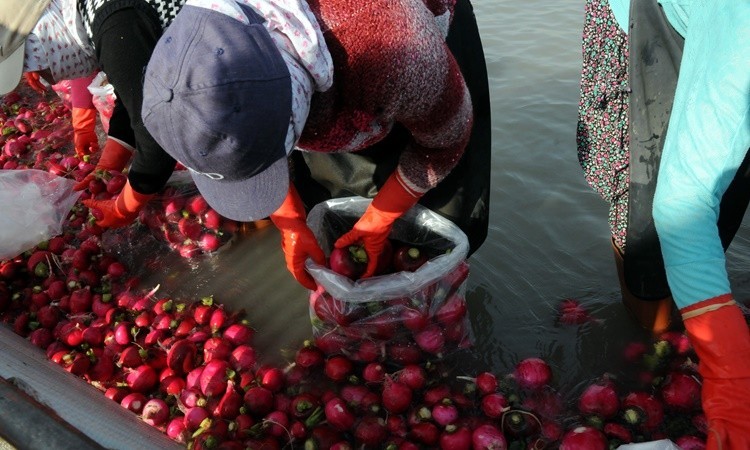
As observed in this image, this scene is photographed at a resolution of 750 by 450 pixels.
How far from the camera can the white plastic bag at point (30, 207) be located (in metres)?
2.56

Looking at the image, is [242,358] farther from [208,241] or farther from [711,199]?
[711,199]

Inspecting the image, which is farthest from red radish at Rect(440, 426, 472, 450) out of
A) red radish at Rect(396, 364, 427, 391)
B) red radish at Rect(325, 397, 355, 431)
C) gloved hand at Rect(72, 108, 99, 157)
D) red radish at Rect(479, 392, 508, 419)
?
gloved hand at Rect(72, 108, 99, 157)

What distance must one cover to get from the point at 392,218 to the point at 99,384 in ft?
4.44


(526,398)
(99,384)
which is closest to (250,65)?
(526,398)

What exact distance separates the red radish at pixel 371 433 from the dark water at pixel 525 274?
1.55 feet

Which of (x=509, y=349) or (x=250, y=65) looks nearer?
(x=250, y=65)

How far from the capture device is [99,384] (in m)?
2.16

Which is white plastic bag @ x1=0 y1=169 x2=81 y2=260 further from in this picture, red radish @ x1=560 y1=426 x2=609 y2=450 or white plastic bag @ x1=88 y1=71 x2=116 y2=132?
red radish @ x1=560 y1=426 x2=609 y2=450

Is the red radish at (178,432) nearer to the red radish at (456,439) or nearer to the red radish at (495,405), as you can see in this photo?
the red radish at (456,439)

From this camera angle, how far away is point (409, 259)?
6.76 ft

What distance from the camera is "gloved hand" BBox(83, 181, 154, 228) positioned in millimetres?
2289

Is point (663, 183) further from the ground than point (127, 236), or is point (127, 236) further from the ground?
point (663, 183)

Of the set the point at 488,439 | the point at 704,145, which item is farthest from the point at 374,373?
the point at 704,145

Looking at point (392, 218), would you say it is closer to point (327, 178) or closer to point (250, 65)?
point (327, 178)
